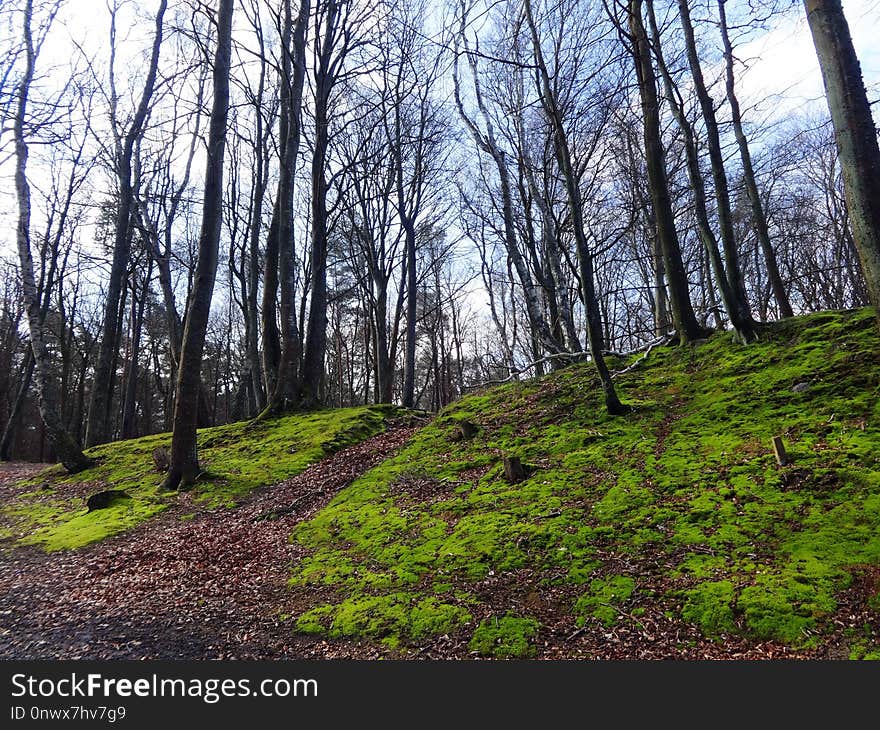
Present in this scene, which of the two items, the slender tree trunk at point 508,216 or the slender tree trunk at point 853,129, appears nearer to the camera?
the slender tree trunk at point 853,129

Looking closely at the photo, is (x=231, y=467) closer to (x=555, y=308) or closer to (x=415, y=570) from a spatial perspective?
(x=415, y=570)

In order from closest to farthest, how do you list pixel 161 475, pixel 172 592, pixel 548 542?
pixel 548 542 < pixel 172 592 < pixel 161 475

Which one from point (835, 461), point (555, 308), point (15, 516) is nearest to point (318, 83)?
point (555, 308)

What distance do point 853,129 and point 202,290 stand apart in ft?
30.6

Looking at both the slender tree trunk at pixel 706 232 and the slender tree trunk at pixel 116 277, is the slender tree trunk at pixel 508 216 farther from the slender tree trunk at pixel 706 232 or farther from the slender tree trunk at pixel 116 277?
the slender tree trunk at pixel 116 277

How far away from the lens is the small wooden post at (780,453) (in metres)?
4.46

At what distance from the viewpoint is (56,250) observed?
64.8ft

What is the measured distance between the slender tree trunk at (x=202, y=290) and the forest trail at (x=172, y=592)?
127 centimetres

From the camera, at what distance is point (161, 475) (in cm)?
966

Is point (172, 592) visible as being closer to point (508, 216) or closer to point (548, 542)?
point (548, 542)

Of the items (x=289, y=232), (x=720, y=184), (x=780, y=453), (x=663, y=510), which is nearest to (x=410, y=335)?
(x=289, y=232)

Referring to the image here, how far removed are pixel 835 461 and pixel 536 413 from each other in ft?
15.4

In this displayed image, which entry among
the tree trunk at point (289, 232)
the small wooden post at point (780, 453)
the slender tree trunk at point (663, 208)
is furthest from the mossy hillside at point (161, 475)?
the small wooden post at point (780, 453)

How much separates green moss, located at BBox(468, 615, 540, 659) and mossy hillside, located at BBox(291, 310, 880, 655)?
34mm
